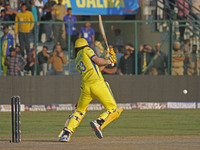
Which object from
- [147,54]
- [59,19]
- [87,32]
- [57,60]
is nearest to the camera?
[57,60]

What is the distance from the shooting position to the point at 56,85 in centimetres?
2253

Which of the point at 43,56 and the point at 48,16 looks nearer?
the point at 43,56

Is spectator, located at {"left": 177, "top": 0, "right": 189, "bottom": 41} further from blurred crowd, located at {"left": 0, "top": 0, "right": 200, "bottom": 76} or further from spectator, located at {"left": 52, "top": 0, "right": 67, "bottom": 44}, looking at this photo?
spectator, located at {"left": 52, "top": 0, "right": 67, "bottom": 44}

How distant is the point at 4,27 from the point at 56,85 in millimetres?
2840

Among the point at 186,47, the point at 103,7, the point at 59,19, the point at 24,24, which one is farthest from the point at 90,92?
the point at 103,7

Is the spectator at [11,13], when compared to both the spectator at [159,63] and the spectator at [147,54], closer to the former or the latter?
the spectator at [147,54]

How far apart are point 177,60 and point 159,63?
68 cm

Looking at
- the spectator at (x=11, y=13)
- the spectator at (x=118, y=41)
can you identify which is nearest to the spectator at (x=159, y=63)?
the spectator at (x=118, y=41)

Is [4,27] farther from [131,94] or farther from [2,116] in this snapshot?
[131,94]

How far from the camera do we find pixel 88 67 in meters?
12.6

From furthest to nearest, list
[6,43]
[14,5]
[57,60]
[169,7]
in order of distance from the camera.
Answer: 1. [169,7]
2. [14,5]
3. [57,60]
4. [6,43]

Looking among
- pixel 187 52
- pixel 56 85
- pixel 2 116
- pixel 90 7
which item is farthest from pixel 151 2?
pixel 2 116

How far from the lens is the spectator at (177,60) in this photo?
74.8ft

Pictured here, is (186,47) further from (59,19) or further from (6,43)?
(6,43)
